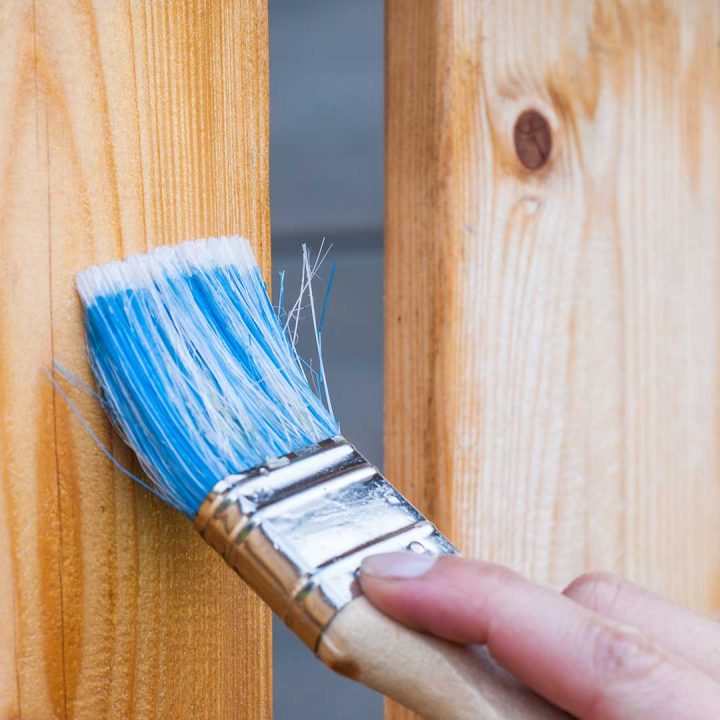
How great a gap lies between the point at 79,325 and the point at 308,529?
20cm

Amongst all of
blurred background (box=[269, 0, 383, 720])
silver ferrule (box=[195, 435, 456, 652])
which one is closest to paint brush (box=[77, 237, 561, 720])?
silver ferrule (box=[195, 435, 456, 652])

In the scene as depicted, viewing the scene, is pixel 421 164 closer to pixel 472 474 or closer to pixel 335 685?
pixel 472 474

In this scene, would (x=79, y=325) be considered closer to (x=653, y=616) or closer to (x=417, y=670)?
(x=417, y=670)

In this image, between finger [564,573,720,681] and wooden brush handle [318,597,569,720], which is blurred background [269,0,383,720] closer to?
finger [564,573,720,681]

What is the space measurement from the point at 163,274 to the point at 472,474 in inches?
13.4

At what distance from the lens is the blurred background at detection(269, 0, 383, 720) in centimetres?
145

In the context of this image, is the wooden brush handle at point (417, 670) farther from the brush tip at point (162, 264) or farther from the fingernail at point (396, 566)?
the brush tip at point (162, 264)

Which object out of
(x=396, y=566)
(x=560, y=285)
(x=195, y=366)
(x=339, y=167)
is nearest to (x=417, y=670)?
(x=396, y=566)

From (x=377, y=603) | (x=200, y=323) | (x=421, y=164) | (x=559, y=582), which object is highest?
(x=421, y=164)

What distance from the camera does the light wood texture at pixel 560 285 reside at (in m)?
0.80

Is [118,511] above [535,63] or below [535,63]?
below

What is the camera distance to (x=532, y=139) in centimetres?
83

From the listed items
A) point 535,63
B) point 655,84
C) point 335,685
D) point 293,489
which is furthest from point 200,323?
point 335,685

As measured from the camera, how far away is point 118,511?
597 mm
